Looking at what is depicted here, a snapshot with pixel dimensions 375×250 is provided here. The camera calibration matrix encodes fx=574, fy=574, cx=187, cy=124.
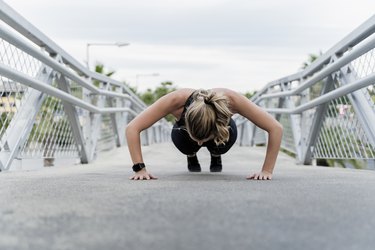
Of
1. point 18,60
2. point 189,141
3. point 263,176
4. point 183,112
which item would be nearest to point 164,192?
point 263,176

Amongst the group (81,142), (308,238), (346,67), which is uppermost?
(346,67)

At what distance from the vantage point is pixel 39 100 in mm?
5195

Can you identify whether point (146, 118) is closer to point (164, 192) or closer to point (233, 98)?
point (233, 98)

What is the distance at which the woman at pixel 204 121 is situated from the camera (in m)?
3.59

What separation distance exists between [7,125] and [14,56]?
1.96 ft

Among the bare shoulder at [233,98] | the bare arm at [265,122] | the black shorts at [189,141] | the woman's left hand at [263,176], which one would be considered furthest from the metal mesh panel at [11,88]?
the woman's left hand at [263,176]

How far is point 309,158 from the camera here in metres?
7.40

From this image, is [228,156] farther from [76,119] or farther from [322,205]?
[322,205]

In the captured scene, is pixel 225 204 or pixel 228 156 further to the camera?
pixel 228 156

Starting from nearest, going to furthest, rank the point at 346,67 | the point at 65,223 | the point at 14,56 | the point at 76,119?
1. the point at 65,223
2. the point at 14,56
3. the point at 346,67
4. the point at 76,119

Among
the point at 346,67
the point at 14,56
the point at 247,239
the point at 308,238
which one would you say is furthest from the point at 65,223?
the point at 346,67

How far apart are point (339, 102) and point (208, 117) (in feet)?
9.97

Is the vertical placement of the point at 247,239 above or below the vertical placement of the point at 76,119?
below

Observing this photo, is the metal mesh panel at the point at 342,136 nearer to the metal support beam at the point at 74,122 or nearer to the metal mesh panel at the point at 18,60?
the metal support beam at the point at 74,122
